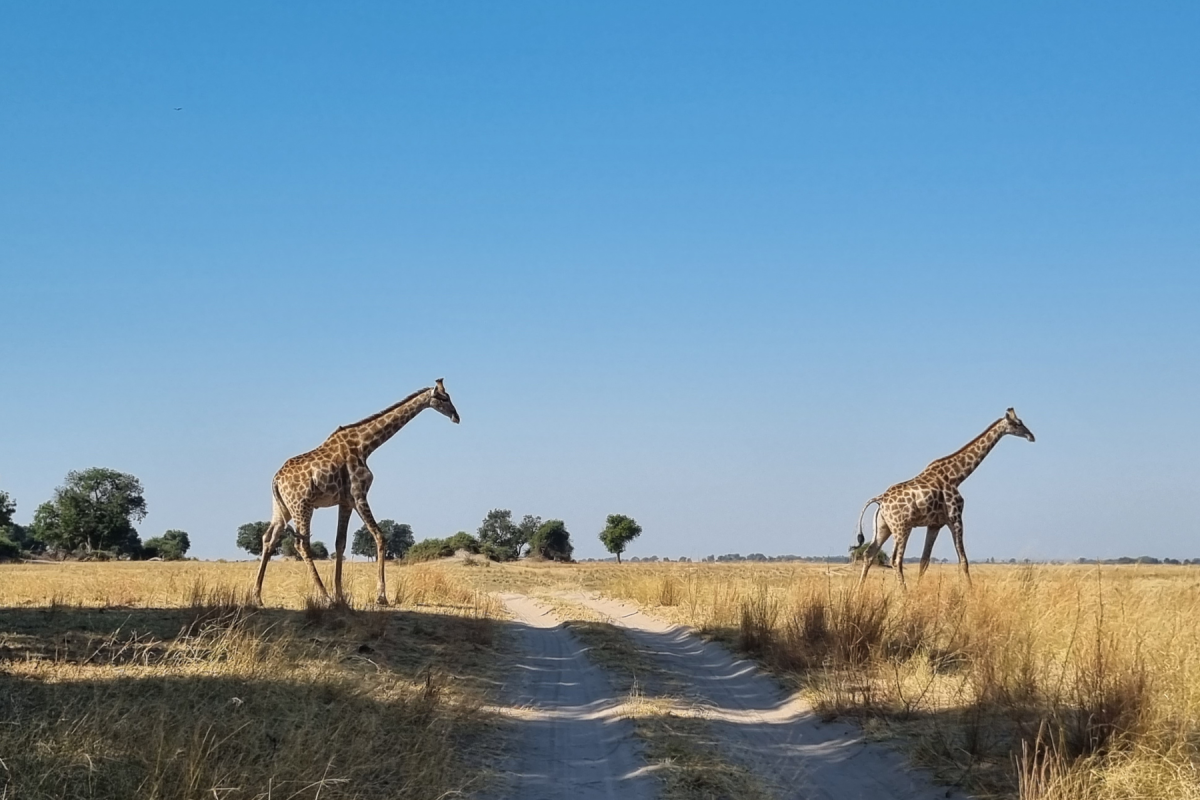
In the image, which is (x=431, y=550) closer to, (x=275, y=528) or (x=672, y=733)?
(x=275, y=528)

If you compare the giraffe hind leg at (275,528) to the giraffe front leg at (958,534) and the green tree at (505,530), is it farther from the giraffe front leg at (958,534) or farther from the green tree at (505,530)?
the green tree at (505,530)

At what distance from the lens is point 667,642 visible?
16500 millimetres

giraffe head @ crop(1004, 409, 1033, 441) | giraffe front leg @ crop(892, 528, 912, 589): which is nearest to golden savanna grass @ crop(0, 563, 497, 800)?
giraffe front leg @ crop(892, 528, 912, 589)

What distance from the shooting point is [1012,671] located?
30.4 feet

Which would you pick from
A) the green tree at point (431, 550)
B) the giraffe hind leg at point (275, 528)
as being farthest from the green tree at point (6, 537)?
the giraffe hind leg at point (275, 528)

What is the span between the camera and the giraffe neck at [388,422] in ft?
60.1

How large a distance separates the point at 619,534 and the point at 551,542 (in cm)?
481

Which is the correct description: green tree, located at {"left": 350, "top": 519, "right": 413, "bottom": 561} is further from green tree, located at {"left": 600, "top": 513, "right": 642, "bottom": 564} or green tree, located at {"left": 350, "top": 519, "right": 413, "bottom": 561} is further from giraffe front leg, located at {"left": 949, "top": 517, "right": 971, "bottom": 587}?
giraffe front leg, located at {"left": 949, "top": 517, "right": 971, "bottom": 587}

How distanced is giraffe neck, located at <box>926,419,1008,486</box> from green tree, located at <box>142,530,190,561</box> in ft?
200

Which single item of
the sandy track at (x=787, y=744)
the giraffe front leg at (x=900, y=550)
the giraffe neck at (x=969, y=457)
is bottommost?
the sandy track at (x=787, y=744)

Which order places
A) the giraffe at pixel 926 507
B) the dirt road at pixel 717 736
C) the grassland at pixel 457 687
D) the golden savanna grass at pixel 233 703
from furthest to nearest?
the giraffe at pixel 926 507
the dirt road at pixel 717 736
the grassland at pixel 457 687
the golden savanna grass at pixel 233 703

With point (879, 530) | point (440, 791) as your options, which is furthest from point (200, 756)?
point (879, 530)

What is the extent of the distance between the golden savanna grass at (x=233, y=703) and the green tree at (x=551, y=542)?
5836 cm

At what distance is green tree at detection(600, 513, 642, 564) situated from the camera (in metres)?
74.9
